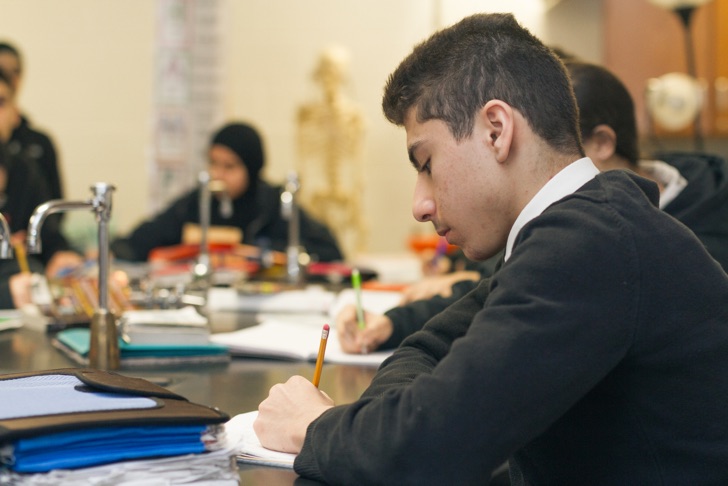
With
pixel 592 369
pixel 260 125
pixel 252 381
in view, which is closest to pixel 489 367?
pixel 592 369

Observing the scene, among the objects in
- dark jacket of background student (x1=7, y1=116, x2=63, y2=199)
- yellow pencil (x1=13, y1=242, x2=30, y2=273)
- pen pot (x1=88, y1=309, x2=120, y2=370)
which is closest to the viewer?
pen pot (x1=88, y1=309, x2=120, y2=370)

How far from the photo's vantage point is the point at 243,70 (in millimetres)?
6125

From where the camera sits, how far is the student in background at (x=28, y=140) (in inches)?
188

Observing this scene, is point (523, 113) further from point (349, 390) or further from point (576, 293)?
point (349, 390)

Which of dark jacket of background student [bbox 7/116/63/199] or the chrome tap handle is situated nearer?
the chrome tap handle

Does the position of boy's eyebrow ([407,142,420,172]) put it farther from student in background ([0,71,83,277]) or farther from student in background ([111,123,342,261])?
student in background ([111,123,342,261])

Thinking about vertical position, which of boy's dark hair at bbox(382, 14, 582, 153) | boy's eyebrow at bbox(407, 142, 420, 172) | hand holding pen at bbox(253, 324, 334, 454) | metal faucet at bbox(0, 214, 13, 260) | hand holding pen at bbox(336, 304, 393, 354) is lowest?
hand holding pen at bbox(336, 304, 393, 354)

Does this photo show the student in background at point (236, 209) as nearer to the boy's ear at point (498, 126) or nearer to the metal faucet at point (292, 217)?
the metal faucet at point (292, 217)

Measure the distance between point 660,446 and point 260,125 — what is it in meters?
5.33

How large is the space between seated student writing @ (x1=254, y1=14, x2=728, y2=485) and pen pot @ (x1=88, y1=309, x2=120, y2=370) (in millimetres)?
595

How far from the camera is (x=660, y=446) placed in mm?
985

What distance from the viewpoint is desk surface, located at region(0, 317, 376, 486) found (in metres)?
1.45

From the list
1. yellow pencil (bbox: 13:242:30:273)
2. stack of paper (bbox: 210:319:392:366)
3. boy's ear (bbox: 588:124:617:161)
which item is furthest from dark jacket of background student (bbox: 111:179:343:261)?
boy's ear (bbox: 588:124:617:161)

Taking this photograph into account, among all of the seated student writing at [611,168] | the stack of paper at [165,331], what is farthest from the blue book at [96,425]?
the seated student writing at [611,168]
